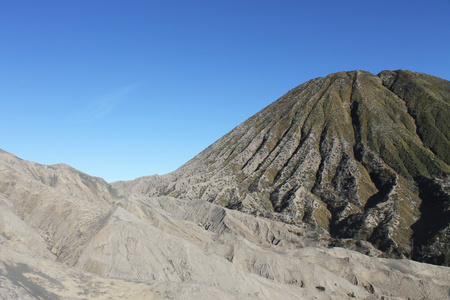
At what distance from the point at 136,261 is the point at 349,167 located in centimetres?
8333

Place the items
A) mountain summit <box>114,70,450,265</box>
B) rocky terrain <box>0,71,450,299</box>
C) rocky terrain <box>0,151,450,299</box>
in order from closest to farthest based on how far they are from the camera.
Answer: rocky terrain <box>0,151,450,299</box>
rocky terrain <box>0,71,450,299</box>
mountain summit <box>114,70,450,265</box>

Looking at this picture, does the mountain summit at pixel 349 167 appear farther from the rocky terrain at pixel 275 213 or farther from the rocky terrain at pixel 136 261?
the rocky terrain at pixel 136 261

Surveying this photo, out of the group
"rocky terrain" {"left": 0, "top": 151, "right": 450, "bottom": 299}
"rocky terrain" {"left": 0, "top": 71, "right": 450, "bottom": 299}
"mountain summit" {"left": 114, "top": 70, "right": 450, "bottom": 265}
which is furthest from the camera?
"mountain summit" {"left": 114, "top": 70, "right": 450, "bottom": 265}

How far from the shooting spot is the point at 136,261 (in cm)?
4109

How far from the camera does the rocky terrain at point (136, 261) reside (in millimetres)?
28172

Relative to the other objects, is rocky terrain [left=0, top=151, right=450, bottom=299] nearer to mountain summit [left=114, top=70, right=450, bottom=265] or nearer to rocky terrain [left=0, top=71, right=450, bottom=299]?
rocky terrain [left=0, top=71, right=450, bottom=299]

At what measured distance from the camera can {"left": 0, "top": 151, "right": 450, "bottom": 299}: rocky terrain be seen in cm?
2817

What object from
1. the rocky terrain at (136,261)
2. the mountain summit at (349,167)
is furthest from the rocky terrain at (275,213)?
the mountain summit at (349,167)

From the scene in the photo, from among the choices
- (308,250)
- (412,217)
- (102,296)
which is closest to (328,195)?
(412,217)

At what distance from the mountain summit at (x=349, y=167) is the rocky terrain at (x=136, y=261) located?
26.4 m

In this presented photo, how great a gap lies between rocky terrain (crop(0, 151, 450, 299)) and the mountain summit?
26365 mm

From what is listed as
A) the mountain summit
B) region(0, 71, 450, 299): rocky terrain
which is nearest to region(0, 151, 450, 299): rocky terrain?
region(0, 71, 450, 299): rocky terrain

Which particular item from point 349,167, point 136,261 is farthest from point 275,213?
point 136,261

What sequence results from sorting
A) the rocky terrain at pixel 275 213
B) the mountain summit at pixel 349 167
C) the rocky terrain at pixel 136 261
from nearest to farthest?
the rocky terrain at pixel 136 261
the rocky terrain at pixel 275 213
the mountain summit at pixel 349 167
